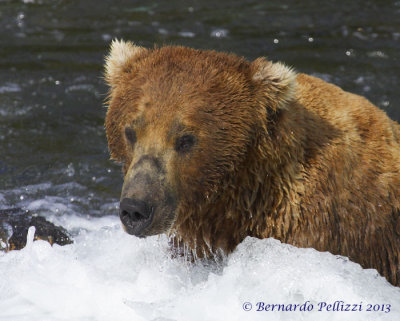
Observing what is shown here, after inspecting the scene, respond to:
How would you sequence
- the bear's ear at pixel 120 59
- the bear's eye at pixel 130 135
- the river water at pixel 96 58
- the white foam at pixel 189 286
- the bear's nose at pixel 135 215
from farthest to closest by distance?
the river water at pixel 96 58 < the bear's ear at pixel 120 59 < the white foam at pixel 189 286 < the bear's eye at pixel 130 135 < the bear's nose at pixel 135 215

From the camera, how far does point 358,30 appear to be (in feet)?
35.2

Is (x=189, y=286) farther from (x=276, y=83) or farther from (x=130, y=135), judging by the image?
(x=276, y=83)

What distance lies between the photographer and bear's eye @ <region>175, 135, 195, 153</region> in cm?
457

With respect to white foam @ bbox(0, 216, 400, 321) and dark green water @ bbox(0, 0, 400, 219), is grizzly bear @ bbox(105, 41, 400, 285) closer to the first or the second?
white foam @ bbox(0, 216, 400, 321)

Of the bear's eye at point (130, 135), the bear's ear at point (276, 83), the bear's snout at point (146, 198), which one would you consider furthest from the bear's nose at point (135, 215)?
the bear's ear at point (276, 83)

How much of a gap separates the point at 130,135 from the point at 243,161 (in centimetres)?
72

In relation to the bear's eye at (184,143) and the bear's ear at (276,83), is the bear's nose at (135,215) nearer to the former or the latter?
the bear's eye at (184,143)

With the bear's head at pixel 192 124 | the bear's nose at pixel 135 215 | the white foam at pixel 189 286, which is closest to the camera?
the bear's nose at pixel 135 215

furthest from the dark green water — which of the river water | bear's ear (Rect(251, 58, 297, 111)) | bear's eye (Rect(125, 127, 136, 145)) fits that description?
bear's ear (Rect(251, 58, 297, 111))

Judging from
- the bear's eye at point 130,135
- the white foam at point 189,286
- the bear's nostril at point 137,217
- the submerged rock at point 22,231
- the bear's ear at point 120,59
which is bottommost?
the submerged rock at point 22,231

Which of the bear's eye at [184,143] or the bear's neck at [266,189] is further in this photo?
the bear's neck at [266,189]

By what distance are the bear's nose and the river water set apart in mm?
2230

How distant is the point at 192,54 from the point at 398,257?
1.92 metres

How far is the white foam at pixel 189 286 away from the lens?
4871 mm
